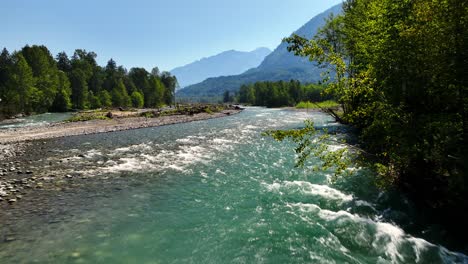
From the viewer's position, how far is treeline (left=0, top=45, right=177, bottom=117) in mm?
94062

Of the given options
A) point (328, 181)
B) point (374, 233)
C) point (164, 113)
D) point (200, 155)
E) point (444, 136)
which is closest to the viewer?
point (444, 136)

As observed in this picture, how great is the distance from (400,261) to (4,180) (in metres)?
25.0

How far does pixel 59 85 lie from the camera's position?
119438 mm

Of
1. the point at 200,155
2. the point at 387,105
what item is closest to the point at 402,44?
the point at 387,105

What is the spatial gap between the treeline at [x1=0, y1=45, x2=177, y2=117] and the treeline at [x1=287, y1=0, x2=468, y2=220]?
3848 inches

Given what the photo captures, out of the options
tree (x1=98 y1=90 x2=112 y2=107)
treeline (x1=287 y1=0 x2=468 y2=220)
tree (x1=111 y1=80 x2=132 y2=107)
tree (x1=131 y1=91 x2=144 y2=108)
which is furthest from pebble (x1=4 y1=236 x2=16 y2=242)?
tree (x1=131 y1=91 x2=144 y2=108)

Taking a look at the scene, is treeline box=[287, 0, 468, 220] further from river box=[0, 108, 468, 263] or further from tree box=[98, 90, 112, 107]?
tree box=[98, 90, 112, 107]

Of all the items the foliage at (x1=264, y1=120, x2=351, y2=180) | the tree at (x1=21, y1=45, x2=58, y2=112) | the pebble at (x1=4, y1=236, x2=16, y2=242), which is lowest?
the pebble at (x1=4, y1=236, x2=16, y2=242)

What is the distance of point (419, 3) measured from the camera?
10805mm

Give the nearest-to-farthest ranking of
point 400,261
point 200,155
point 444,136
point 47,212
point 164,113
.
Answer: point 444,136 → point 400,261 → point 47,212 → point 200,155 → point 164,113

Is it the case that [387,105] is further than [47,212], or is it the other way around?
[47,212]

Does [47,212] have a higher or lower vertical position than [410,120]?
lower

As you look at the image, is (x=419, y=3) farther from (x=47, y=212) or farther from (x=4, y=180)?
(x=4, y=180)

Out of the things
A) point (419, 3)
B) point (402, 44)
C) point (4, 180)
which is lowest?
point (4, 180)
